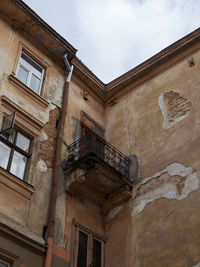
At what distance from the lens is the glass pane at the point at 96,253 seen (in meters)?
9.88

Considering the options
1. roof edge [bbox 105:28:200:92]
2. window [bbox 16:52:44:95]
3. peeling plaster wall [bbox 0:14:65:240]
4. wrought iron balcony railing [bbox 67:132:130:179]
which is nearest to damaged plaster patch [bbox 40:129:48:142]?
peeling plaster wall [bbox 0:14:65:240]

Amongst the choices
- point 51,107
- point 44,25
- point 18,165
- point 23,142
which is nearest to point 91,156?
point 23,142

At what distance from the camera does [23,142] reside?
1025cm

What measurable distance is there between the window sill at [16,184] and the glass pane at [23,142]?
1117mm

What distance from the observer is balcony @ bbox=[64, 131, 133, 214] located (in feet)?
34.2

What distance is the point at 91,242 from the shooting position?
1010 centimetres

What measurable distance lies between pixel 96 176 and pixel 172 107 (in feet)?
9.72

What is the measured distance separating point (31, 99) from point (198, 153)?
14.4 feet

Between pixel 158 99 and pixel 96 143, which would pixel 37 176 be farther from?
pixel 158 99

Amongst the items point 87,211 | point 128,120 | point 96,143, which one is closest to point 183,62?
point 128,120

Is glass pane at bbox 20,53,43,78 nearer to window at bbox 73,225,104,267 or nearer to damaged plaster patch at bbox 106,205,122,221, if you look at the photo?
damaged plaster patch at bbox 106,205,122,221

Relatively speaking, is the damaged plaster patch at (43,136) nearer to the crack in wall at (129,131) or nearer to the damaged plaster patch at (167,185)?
the crack in wall at (129,131)

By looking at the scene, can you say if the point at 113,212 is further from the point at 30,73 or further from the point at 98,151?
the point at 30,73

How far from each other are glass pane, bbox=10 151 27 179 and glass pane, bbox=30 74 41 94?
239 centimetres
